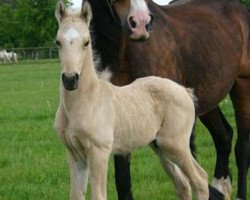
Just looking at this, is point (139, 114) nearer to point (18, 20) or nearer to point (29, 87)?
point (29, 87)

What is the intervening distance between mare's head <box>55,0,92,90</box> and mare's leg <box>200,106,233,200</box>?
307 cm

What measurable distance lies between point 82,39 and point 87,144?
62cm

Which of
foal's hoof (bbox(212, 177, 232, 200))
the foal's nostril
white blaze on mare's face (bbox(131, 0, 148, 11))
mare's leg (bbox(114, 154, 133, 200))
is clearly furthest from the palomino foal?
foal's hoof (bbox(212, 177, 232, 200))

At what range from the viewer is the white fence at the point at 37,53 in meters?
50.8

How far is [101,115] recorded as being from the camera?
3668 millimetres

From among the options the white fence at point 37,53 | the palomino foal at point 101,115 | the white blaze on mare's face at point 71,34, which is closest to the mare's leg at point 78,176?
the palomino foal at point 101,115

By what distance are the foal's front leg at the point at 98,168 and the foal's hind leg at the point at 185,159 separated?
0.67 metres

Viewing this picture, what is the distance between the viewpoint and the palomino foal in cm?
340

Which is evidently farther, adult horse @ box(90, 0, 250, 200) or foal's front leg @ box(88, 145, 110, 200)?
adult horse @ box(90, 0, 250, 200)

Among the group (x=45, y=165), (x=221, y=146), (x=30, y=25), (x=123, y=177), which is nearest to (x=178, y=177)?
(x=123, y=177)

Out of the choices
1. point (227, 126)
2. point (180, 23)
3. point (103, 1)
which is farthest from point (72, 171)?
point (227, 126)

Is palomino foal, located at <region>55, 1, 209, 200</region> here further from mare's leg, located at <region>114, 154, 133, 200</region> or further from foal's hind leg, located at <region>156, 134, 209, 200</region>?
mare's leg, located at <region>114, 154, 133, 200</region>

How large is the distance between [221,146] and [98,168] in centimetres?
321

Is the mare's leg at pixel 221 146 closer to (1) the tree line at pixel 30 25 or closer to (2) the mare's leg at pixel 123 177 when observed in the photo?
(2) the mare's leg at pixel 123 177
